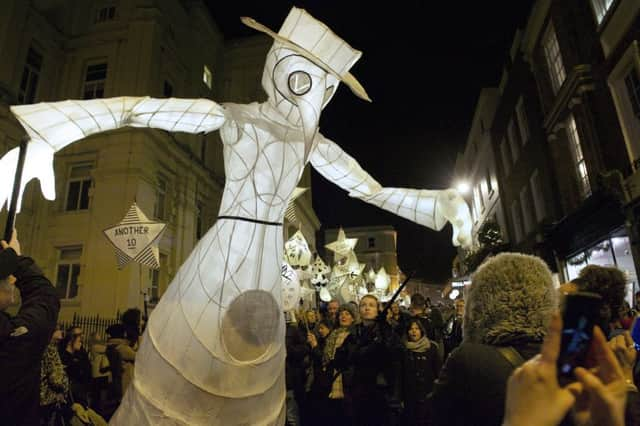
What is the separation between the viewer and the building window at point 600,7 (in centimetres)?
1018

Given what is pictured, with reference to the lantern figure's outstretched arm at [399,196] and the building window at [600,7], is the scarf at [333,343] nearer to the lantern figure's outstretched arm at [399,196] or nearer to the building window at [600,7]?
the lantern figure's outstretched arm at [399,196]

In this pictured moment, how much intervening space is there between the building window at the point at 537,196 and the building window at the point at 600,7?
6394mm

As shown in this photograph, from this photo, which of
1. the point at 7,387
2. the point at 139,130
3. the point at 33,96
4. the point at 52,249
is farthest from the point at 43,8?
the point at 7,387

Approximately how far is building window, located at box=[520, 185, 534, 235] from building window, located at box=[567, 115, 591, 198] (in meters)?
4.60

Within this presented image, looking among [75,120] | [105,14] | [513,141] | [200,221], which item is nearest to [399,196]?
[75,120]

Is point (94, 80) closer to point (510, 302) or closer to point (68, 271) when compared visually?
point (68, 271)

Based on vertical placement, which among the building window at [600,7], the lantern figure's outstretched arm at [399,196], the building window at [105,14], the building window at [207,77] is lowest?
the lantern figure's outstretched arm at [399,196]

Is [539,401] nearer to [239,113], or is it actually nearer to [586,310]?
[586,310]

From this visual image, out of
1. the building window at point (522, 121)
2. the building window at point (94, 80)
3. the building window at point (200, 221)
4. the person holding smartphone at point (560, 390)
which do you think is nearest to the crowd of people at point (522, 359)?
the person holding smartphone at point (560, 390)

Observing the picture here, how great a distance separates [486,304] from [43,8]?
18441 millimetres

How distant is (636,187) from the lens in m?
9.08

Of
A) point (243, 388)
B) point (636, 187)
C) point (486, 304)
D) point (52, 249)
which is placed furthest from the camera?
point (52, 249)

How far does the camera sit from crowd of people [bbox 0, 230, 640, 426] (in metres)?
0.82

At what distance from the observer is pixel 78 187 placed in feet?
49.0
